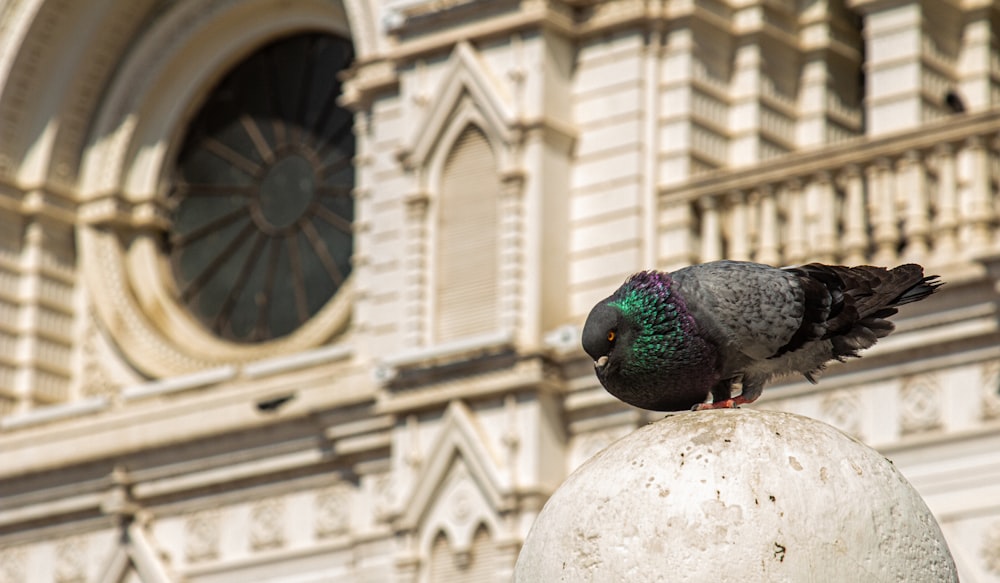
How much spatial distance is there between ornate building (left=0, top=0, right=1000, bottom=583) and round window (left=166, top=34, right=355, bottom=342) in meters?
0.03

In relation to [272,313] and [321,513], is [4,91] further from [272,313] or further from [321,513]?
[321,513]

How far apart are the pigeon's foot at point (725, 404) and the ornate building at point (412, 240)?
32.1ft

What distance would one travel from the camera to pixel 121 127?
25.8 metres

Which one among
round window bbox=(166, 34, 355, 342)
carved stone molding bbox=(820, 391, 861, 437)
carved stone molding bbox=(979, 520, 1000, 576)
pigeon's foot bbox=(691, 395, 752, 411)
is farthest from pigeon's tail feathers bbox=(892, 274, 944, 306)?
round window bbox=(166, 34, 355, 342)

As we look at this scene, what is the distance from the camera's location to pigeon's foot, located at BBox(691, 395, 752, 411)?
7.23 m

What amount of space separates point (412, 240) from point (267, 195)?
14.2ft

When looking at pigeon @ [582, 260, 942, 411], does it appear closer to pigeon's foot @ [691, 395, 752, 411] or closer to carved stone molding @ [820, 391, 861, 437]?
pigeon's foot @ [691, 395, 752, 411]

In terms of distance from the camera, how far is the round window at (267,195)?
80.2 feet

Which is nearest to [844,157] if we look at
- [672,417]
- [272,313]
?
[272,313]

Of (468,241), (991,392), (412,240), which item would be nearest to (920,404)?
(991,392)

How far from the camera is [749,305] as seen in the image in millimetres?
7539

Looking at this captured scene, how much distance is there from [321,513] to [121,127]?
586 centimetres

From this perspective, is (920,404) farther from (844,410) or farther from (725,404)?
(725,404)

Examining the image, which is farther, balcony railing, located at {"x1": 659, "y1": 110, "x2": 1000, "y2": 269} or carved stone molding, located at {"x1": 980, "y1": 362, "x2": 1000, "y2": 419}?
balcony railing, located at {"x1": 659, "y1": 110, "x2": 1000, "y2": 269}
